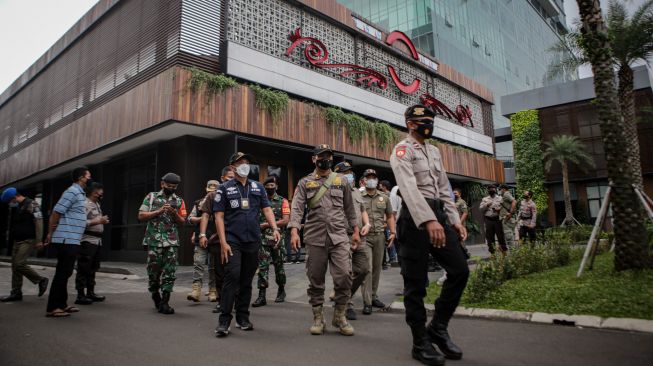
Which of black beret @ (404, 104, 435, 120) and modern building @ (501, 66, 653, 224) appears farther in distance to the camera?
modern building @ (501, 66, 653, 224)

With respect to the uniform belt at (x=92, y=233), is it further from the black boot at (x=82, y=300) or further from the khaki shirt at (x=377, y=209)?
the khaki shirt at (x=377, y=209)

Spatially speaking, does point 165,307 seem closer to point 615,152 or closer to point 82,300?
point 82,300

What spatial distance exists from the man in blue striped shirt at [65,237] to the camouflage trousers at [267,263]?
8.37 feet

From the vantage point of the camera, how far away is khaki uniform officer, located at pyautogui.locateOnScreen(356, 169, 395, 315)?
5855 millimetres

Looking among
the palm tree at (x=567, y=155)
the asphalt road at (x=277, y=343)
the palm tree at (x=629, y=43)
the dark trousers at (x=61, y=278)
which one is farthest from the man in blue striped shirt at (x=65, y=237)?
the palm tree at (x=567, y=155)

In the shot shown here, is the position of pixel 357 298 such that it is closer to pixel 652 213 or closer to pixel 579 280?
pixel 579 280

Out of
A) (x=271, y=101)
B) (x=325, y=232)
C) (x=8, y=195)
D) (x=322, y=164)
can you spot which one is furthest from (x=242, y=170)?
(x=271, y=101)

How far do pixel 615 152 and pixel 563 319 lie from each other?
3290 mm

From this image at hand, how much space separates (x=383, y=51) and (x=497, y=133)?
22.3m

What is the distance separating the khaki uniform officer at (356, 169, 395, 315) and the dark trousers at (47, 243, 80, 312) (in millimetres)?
4019

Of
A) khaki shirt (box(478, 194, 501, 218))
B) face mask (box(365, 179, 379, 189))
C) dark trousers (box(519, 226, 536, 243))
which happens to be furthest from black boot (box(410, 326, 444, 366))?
dark trousers (box(519, 226, 536, 243))

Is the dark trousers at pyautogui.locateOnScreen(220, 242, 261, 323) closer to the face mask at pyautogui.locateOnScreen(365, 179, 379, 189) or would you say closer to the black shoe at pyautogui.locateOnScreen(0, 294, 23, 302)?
the face mask at pyautogui.locateOnScreen(365, 179, 379, 189)

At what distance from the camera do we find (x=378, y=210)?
247 inches

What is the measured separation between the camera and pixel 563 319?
4680 millimetres
